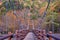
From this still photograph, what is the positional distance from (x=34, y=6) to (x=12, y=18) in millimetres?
1539

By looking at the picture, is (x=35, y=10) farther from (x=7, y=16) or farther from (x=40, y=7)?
(x=7, y=16)

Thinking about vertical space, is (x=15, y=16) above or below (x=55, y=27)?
above

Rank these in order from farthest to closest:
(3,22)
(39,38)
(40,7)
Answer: (40,7), (3,22), (39,38)

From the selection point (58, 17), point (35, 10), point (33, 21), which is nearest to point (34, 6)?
point (35, 10)

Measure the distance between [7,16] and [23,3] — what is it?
132 cm

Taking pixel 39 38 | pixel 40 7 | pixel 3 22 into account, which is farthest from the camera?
pixel 40 7

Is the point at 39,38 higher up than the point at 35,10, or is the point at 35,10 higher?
the point at 39,38

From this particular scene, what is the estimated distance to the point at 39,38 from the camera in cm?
110

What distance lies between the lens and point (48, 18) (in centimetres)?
1023

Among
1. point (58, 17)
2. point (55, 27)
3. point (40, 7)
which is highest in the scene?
point (40, 7)

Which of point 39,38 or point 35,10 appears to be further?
point 35,10

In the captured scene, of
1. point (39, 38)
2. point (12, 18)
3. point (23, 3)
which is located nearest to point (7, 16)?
point (12, 18)

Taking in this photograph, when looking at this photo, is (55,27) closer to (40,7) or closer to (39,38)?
(40,7)

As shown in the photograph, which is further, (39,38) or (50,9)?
(50,9)
